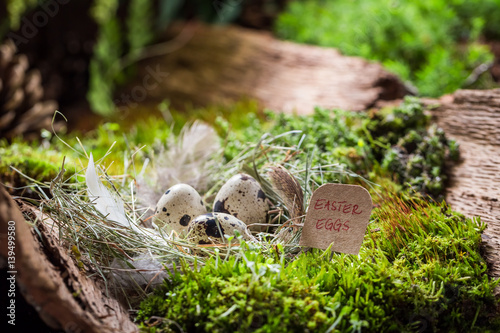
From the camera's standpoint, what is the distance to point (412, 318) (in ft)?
4.23

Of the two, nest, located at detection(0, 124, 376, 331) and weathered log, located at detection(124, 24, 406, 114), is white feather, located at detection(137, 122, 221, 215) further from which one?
weathered log, located at detection(124, 24, 406, 114)

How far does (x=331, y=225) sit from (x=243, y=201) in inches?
16.9

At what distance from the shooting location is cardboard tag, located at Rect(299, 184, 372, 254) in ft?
4.76

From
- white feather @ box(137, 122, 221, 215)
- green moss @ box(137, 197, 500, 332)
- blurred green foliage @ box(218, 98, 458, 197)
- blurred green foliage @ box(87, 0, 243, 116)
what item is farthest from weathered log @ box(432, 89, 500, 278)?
blurred green foliage @ box(87, 0, 243, 116)

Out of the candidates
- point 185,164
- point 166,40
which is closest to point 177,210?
point 185,164

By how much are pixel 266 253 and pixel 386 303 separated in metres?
0.46

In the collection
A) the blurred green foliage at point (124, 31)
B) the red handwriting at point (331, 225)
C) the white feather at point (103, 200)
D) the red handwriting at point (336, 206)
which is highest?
the blurred green foliage at point (124, 31)

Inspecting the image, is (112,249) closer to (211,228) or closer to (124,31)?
(211,228)

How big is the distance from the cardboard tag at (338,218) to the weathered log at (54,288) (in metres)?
0.70

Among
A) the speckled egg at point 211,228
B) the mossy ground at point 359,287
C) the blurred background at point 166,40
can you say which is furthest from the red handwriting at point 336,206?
the blurred background at point 166,40

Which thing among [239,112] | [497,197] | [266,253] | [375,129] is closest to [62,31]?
[239,112]

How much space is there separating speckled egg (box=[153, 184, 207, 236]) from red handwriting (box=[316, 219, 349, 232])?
0.56 metres

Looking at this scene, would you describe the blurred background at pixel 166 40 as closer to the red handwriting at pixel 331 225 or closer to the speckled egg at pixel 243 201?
the speckled egg at pixel 243 201

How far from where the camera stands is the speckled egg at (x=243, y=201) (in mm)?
1760
